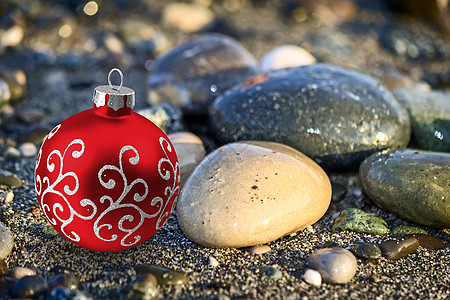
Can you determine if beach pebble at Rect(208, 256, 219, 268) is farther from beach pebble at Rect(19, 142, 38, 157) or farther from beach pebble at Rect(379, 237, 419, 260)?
beach pebble at Rect(19, 142, 38, 157)

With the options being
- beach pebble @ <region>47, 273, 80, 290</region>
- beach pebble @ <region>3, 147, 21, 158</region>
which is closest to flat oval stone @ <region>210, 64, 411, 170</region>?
beach pebble @ <region>3, 147, 21, 158</region>

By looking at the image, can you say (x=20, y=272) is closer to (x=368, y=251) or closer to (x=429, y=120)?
(x=368, y=251)

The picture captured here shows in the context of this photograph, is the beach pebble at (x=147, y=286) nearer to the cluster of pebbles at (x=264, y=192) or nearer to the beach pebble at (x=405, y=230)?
the cluster of pebbles at (x=264, y=192)

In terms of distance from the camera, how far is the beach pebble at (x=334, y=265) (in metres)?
2.67

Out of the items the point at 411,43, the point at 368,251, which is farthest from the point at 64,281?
the point at 411,43

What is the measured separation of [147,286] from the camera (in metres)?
2.50

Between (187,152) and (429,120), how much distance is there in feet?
6.52

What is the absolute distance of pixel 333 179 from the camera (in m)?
3.78

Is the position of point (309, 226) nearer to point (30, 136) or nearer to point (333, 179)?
point (333, 179)

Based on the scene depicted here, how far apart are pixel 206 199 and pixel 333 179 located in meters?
1.27

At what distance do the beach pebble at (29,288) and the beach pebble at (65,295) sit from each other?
3.4 inches

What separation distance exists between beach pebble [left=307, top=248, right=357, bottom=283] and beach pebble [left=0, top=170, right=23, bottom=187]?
2.06 metres

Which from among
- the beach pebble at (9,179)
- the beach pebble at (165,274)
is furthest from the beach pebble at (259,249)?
the beach pebble at (9,179)

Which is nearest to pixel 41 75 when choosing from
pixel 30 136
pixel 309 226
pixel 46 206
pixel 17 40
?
pixel 17 40
